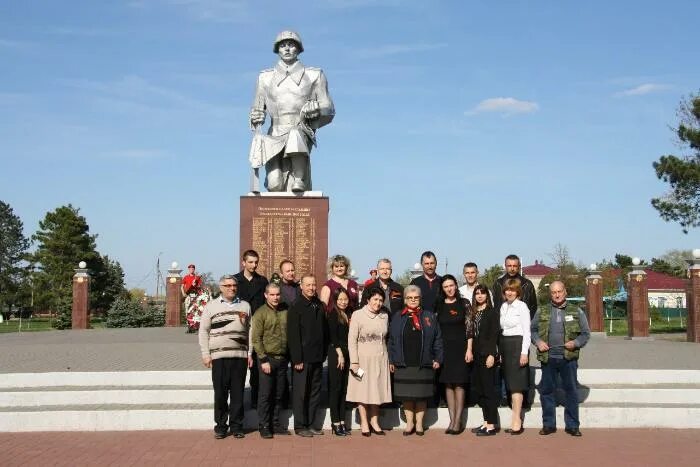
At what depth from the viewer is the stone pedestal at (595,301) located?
22375 mm

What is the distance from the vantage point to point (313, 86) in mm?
12344

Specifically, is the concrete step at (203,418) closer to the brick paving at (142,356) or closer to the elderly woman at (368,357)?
the elderly woman at (368,357)

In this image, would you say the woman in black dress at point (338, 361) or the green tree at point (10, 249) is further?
the green tree at point (10, 249)

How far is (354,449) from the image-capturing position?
21.4 feet

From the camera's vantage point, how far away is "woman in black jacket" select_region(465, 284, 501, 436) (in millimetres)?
7086

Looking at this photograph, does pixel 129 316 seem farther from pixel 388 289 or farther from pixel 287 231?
pixel 388 289

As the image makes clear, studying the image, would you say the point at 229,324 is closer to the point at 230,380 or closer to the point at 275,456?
the point at 230,380

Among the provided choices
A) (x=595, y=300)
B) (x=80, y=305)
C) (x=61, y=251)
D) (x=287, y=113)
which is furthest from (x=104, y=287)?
(x=287, y=113)

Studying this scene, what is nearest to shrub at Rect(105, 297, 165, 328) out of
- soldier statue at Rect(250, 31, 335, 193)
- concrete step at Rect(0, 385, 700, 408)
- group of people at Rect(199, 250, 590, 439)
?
soldier statue at Rect(250, 31, 335, 193)

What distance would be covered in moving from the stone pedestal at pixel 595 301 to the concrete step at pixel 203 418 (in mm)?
15075

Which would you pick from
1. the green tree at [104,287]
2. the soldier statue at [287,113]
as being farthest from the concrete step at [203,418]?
the green tree at [104,287]

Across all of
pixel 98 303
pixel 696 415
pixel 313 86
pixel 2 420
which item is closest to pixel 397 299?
pixel 696 415

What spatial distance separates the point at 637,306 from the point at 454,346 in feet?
48.0

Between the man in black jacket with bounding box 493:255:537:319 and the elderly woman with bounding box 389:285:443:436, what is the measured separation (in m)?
0.74
